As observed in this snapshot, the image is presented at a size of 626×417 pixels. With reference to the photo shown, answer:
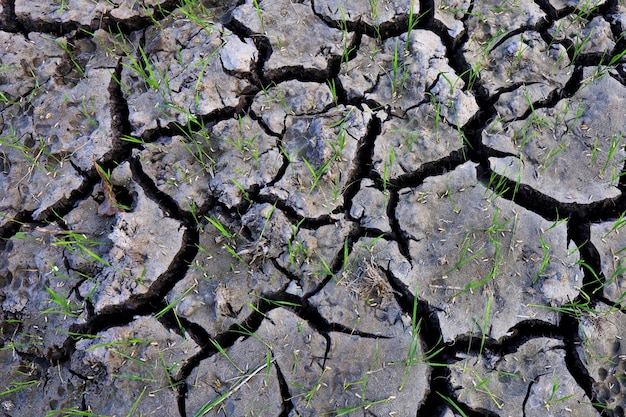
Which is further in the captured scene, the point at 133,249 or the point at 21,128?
Answer: the point at 21,128

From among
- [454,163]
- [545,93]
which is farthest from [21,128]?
[545,93]

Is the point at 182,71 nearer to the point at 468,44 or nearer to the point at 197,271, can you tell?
the point at 197,271

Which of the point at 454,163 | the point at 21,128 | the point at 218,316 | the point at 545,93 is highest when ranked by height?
the point at 545,93

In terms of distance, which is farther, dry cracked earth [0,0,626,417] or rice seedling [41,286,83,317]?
rice seedling [41,286,83,317]

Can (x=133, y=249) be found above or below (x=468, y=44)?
below

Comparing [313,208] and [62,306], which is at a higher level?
[313,208]

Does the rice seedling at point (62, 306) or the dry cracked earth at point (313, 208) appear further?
the rice seedling at point (62, 306)

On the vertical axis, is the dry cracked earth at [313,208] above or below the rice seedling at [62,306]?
above

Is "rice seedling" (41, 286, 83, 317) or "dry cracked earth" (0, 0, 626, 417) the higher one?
"dry cracked earth" (0, 0, 626, 417)
